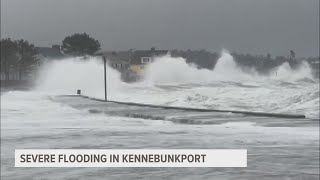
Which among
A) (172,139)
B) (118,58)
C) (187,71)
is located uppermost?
(118,58)

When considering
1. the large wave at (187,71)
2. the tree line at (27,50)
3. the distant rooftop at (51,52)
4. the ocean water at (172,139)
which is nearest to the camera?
the tree line at (27,50)

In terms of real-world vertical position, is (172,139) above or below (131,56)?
below

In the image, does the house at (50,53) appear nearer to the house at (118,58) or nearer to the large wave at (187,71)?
the house at (118,58)

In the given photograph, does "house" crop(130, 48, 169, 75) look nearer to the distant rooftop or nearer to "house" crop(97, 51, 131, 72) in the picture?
"house" crop(97, 51, 131, 72)

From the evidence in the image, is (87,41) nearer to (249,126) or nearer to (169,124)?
(249,126)

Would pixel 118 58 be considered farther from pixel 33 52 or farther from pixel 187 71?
pixel 187 71

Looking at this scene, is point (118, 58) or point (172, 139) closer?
point (118, 58)

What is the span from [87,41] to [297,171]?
2.94 m

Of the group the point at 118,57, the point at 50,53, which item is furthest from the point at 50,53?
the point at 118,57

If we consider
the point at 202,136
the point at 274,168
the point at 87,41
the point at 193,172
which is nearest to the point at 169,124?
the point at 202,136

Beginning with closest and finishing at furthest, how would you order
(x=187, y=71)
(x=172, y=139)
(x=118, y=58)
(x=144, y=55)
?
(x=144, y=55)
(x=118, y=58)
(x=172, y=139)
(x=187, y=71)

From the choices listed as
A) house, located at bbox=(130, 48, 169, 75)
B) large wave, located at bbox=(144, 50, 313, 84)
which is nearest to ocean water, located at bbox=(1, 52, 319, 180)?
large wave, located at bbox=(144, 50, 313, 84)

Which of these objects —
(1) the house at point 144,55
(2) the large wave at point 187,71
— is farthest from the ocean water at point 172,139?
(1) the house at point 144,55

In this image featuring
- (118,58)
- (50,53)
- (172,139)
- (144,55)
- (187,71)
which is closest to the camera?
(50,53)
